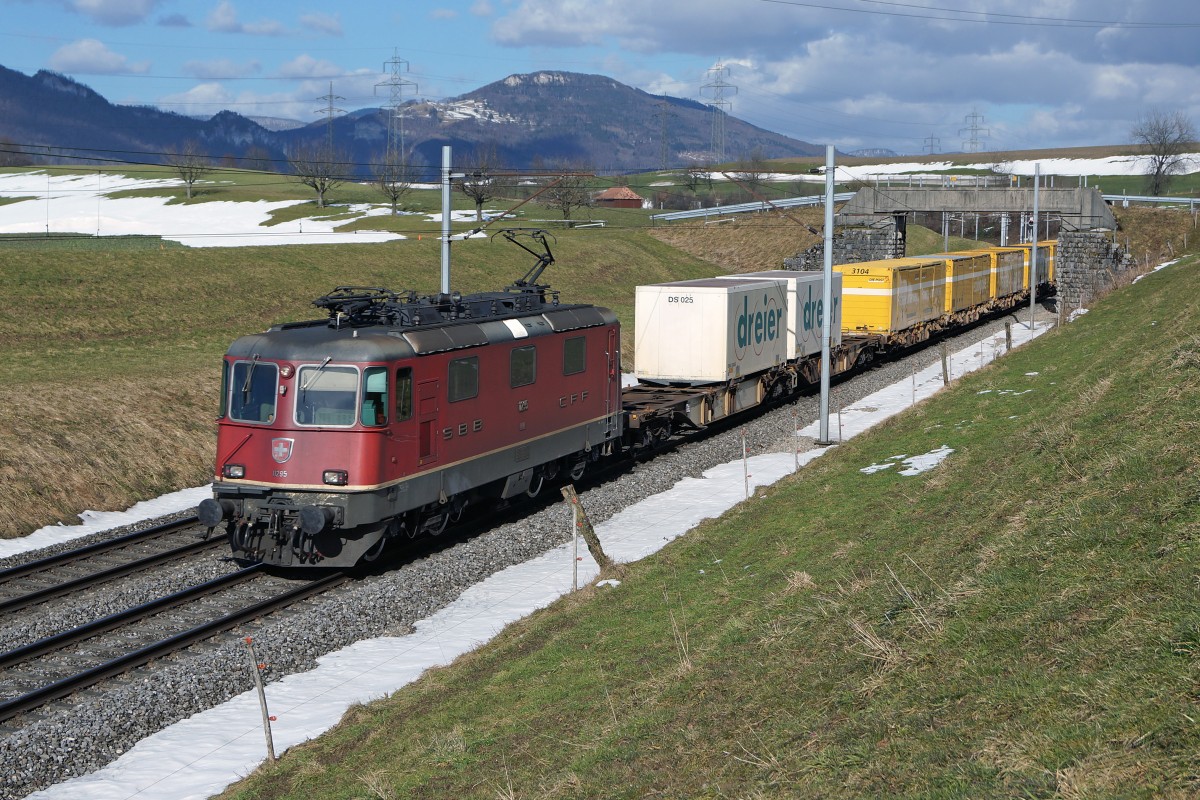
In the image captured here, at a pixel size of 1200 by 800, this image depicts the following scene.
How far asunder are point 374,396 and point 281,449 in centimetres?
151

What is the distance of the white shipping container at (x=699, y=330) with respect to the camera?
26.3 m

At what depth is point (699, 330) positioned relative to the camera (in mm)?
26516

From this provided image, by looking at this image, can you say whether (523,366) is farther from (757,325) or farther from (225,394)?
(757,325)

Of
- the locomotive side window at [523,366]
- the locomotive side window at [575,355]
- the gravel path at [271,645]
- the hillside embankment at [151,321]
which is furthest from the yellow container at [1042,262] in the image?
the locomotive side window at [523,366]

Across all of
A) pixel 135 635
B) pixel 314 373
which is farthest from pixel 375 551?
pixel 135 635

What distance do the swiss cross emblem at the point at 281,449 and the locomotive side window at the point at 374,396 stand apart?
1140 millimetres

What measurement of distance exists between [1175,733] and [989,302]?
47.8m

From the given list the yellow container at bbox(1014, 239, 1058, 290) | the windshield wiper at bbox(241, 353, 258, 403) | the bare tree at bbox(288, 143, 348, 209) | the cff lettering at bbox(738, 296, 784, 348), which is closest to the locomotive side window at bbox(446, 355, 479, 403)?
the windshield wiper at bbox(241, 353, 258, 403)

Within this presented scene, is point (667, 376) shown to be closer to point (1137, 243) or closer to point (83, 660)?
point (83, 660)

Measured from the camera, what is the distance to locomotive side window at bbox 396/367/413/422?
1614 centimetres

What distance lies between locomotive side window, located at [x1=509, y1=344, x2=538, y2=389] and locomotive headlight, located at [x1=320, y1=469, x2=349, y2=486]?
415cm

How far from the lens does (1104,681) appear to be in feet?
22.6

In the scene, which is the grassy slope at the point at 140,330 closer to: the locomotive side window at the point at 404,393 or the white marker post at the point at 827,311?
the locomotive side window at the point at 404,393

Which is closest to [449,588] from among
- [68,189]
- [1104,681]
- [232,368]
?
[232,368]
